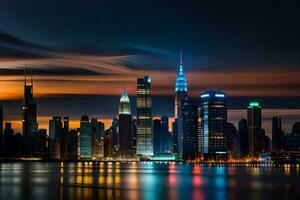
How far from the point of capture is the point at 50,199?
73.8 meters

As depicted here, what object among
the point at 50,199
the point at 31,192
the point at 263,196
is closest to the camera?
the point at 50,199

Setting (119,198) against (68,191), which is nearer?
(119,198)

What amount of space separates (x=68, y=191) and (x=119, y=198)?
12.3 m

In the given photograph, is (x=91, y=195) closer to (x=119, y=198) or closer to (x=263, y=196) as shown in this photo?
(x=119, y=198)

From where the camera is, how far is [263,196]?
80.1 metres

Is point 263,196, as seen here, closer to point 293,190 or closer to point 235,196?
point 235,196

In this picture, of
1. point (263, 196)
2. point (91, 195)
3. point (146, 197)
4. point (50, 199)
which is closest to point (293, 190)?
point (263, 196)

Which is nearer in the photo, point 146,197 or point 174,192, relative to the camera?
point 146,197

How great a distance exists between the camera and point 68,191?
84.7m

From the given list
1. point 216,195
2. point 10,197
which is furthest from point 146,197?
point 10,197

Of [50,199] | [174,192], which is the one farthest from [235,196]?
[50,199]

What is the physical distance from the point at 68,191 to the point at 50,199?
1098cm

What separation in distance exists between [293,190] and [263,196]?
456 inches

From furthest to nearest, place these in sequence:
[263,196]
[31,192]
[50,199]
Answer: [31,192], [263,196], [50,199]
